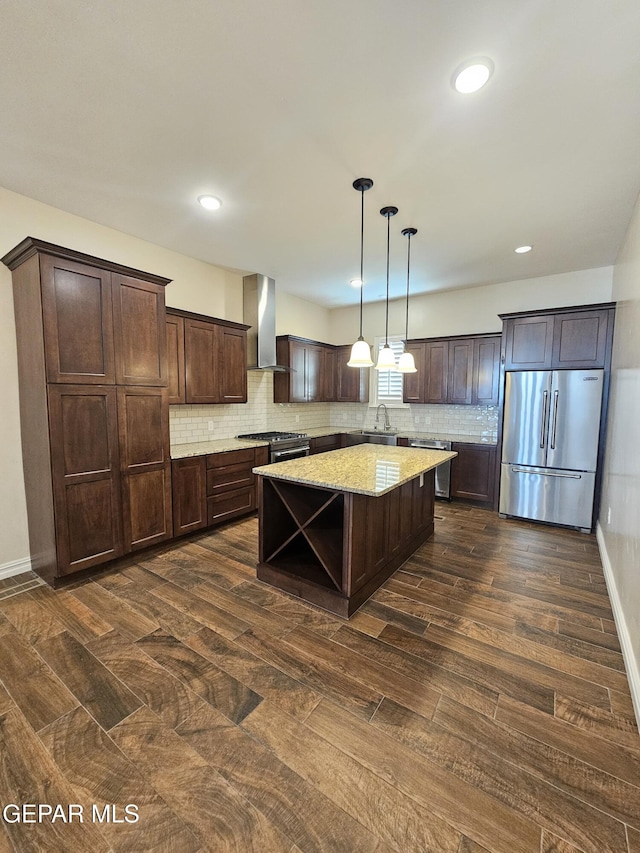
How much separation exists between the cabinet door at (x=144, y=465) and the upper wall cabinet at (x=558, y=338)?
13.0ft

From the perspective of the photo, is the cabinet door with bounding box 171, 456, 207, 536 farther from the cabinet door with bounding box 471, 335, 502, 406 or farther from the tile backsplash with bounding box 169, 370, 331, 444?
the cabinet door with bounding box 471, 335, 502, 406


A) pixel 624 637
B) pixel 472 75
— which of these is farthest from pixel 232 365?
pixel 624 637

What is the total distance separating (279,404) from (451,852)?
16.2 ft

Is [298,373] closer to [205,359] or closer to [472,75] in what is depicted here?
[205,359]

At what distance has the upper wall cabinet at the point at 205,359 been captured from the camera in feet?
12.2

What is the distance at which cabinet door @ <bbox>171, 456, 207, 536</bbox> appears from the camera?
11.3 ft

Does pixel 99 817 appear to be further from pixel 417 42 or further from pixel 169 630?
pixel 417 42

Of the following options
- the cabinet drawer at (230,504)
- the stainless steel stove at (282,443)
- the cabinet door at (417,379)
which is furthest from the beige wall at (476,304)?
the cabinet drawer at (230,504)

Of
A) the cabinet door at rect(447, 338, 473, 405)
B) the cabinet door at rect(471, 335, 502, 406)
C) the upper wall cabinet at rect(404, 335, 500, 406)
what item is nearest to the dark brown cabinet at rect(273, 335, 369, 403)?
the upper wall cabinet at rect(404, 335, 500, 406)

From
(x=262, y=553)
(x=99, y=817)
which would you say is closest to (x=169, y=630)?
(x=262, y=553)

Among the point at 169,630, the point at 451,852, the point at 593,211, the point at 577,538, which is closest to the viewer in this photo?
the point at 451,852

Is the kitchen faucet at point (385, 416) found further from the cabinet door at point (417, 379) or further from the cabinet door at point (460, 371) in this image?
the cabinet door at point (460, 371)

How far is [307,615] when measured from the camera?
7.93 ft

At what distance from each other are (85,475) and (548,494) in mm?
4650
